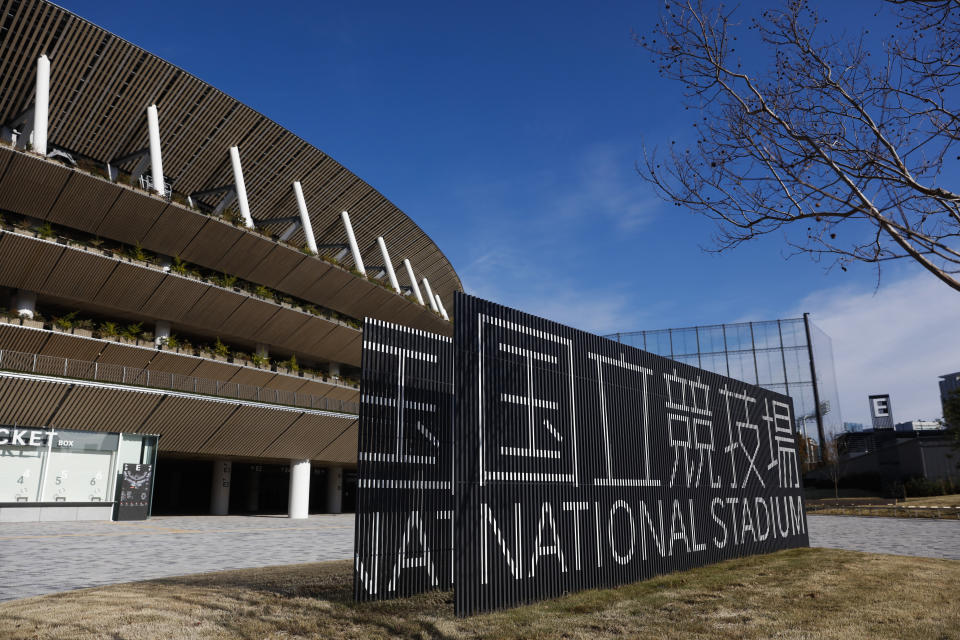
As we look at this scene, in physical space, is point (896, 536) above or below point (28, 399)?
below

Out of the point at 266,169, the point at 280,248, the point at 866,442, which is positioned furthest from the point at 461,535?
the point at 866,442

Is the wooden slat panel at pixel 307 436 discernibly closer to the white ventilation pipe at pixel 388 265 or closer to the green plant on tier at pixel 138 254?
the green plant on tier at pixel 138 254

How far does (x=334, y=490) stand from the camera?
41000 mm

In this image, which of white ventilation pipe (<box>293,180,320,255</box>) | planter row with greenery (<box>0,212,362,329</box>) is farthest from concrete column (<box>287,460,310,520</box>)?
white ventilation pipe (<box>293,180,320,255</box>)

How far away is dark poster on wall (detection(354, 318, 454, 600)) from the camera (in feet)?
28.0

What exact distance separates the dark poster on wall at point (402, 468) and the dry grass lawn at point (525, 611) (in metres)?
0.46

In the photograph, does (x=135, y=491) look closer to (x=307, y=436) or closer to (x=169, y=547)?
(x=307, y=436)

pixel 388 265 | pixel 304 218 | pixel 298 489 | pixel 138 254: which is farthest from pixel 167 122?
pixel 298 489

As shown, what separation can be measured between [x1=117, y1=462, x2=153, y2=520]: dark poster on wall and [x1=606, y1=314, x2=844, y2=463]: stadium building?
1703 inches

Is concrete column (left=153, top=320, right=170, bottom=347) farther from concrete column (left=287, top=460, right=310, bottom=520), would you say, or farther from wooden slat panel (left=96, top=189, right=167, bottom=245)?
concrete column (left=287, top=460, right=310, bottom=520)

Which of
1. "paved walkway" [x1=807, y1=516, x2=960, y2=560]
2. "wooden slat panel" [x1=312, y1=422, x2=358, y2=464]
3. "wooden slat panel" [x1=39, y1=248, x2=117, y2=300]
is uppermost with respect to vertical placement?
"wooden slat panel" [x1=39, y1=248, x2=117, y2=300]

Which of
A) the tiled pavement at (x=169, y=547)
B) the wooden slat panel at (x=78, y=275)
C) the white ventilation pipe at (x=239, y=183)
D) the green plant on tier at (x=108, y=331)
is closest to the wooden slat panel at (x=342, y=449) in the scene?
the tiled pavement at (x=169, y=547)

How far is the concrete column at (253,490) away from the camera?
129 feet

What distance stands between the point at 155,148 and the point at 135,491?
1441 centimetres
